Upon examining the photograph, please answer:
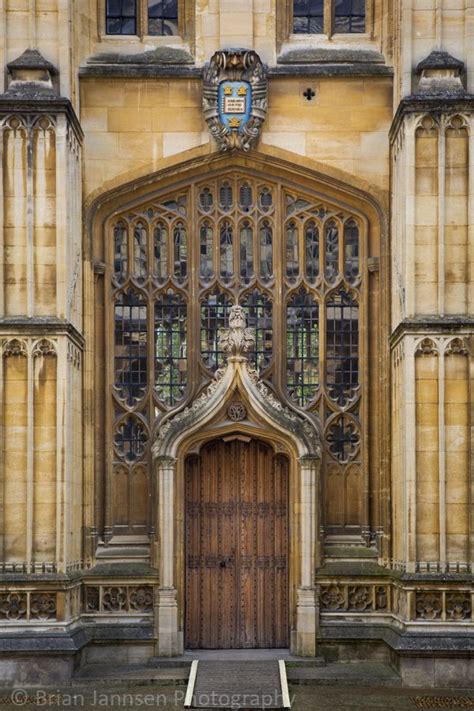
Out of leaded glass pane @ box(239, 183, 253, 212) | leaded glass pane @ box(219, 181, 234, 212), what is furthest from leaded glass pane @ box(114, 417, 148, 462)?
leaded glass pane @ box(239, 183, 253, 212)

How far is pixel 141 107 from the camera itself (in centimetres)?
1989

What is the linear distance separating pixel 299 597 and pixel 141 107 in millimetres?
7559

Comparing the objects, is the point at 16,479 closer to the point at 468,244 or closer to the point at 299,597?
the point at 299,597

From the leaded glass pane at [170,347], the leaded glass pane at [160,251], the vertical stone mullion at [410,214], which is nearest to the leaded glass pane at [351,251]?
the vertical stone mullion at [410,214]

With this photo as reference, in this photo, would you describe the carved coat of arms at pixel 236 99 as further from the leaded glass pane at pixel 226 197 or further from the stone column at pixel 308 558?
the stone column at pixel 308 558

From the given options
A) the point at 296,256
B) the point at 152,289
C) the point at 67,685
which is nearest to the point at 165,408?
the point at 152,289

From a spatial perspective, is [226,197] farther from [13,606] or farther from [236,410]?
[13,606]

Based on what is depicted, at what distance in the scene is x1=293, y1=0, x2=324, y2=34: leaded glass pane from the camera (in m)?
20.3

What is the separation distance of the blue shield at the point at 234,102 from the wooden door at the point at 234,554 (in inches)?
184

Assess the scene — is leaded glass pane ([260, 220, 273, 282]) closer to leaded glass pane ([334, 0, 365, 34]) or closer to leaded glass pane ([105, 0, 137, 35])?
leaded glass pane ([334, 0, 365, 34])

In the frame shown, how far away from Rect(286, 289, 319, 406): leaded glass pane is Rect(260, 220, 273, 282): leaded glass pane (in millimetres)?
551

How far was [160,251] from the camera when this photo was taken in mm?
20188

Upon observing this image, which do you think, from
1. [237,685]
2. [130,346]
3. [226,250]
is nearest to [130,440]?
[130,346]

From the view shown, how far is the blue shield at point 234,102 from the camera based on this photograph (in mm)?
19609
